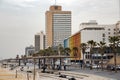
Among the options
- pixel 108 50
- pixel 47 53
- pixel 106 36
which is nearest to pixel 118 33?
pixel 106 36

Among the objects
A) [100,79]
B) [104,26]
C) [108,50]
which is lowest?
[100,79]

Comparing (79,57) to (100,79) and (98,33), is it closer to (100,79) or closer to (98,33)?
(98,33)

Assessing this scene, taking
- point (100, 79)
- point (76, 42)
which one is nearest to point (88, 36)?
point (76, 42)

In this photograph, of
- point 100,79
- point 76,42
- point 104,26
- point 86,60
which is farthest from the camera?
point 76,42

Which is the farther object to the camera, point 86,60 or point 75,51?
point 75,51

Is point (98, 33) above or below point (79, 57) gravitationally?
above

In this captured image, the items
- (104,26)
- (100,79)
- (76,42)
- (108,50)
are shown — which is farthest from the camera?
(76,42)

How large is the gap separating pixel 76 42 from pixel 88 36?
61.9 ft

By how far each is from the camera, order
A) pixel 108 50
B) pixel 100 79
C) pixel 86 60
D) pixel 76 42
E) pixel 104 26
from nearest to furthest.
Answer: pixel 100 79
pixel 108 50
pixel 86 60
pixel 104 26
pixel 76 42

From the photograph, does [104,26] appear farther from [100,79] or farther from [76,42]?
[100,79]

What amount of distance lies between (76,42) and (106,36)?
2255 cm

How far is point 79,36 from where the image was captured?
184 m

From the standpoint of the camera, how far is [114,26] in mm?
181625

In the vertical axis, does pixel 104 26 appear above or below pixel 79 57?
above
